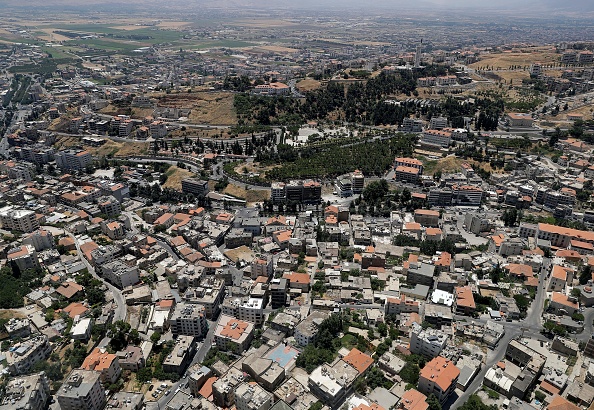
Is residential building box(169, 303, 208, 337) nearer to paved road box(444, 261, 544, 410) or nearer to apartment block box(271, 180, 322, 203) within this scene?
paved road box(444, 261, 544, 410)

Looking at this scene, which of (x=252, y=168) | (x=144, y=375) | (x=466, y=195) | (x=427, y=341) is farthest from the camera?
(x=252, y=168)

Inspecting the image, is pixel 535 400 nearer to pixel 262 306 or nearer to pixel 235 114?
pixel 262 306

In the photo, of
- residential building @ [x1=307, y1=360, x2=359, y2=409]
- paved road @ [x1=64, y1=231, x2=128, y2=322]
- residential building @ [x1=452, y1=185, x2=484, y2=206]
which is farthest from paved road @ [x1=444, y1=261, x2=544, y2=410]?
paved road @ [x1=64, y1=231, x2=128, y2=322]

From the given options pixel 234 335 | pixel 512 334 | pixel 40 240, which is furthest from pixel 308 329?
pixel 40 240

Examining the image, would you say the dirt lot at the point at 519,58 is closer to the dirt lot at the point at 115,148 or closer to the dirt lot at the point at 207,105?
the dirt lot at the point at 207,105

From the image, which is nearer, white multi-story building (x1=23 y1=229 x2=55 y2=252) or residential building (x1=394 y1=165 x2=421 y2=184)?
white multi-story building (x1=23 y1=229 x2=55 y2=252)

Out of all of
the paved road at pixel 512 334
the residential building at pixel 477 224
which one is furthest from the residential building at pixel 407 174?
the paved road at pixel 512 334

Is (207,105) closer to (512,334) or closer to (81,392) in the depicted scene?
(81,392)
